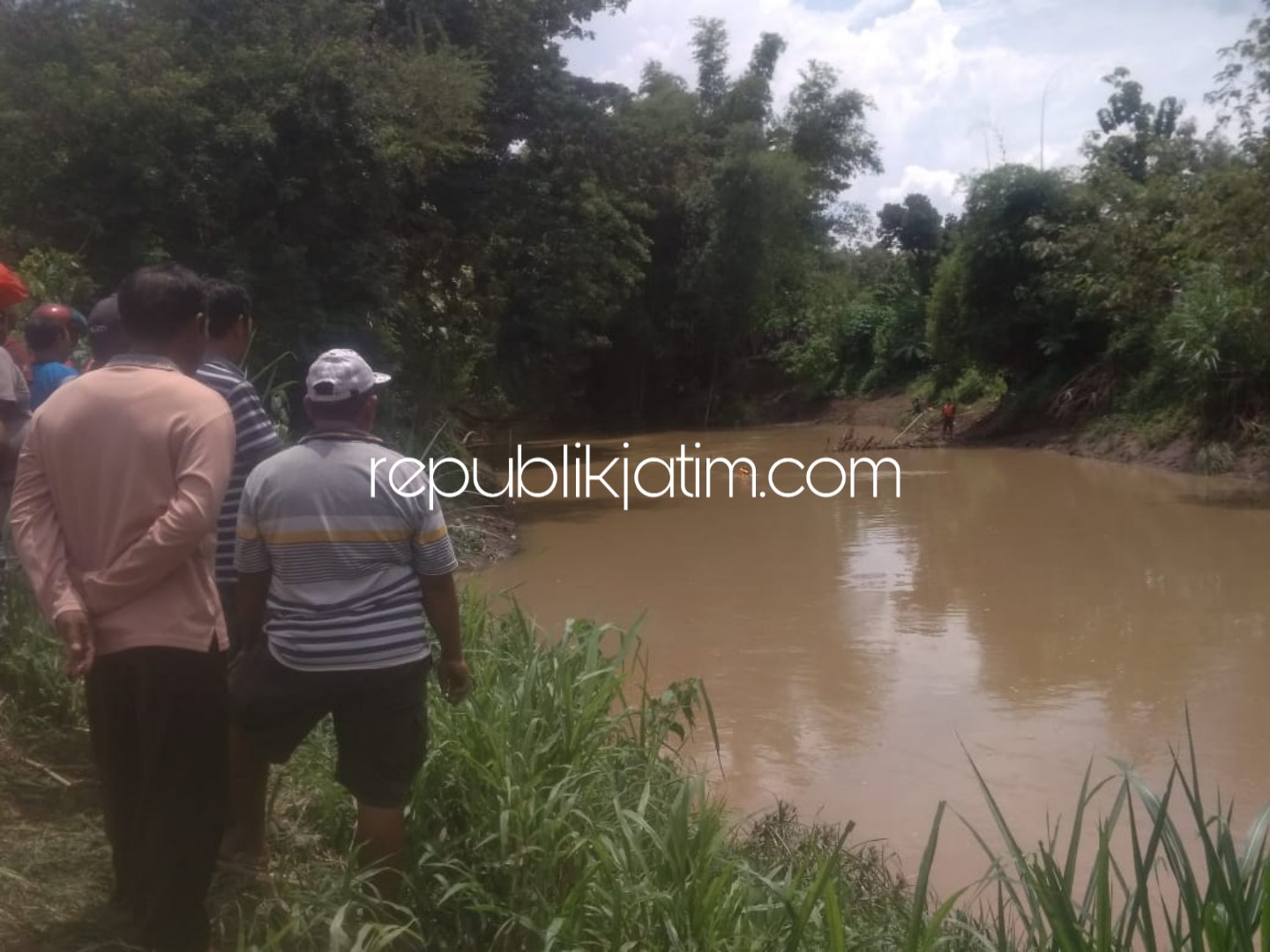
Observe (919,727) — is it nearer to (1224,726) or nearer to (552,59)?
(1224,726)

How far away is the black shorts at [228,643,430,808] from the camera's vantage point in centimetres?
251

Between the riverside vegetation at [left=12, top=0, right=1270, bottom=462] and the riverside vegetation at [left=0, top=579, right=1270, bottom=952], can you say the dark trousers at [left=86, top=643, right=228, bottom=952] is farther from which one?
the riverside vegetation at [left=12, top=0, right=1270, bottom=462]

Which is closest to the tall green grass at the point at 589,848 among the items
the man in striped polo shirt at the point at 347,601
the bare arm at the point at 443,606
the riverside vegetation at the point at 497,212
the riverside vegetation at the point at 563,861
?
the riverside vegetation at the point at 563,861

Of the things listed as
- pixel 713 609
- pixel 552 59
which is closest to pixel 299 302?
pixel 713 609

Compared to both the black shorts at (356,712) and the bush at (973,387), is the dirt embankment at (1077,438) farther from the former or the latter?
the black shorts at (356,712)

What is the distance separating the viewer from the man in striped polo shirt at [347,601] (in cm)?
250

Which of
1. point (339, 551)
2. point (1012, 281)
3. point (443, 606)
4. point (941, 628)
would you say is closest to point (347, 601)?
point (339, 551)

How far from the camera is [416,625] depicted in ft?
8.43

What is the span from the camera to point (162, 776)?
236cm

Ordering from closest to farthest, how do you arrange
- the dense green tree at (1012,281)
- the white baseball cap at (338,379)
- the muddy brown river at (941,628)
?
the white baseball cap at (338,379) < the muddy brown river at (941,628) < the dense green tree at (1012,281)

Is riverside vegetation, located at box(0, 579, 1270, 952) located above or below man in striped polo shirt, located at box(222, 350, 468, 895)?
below

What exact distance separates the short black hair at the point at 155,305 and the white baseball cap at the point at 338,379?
28 centimetres

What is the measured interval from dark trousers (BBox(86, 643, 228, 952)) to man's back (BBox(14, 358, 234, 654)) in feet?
0.22

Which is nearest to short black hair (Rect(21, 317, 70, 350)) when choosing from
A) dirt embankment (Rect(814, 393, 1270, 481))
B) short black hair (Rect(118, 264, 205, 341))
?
short black hair (Rect(118, 264, 205, 341))
